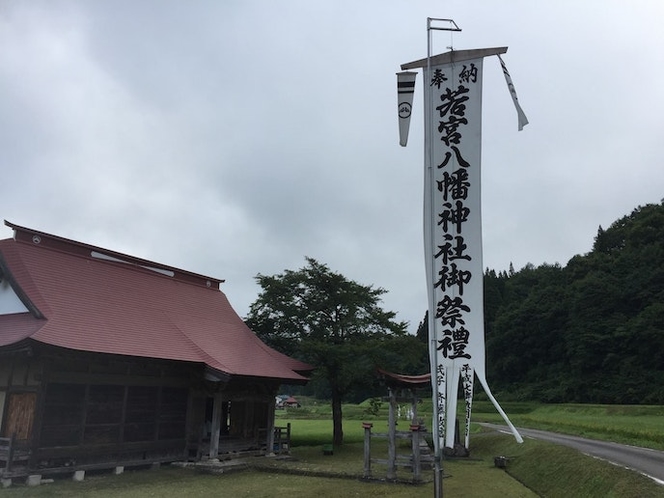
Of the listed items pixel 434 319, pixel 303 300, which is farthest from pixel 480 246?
pixel 303 300

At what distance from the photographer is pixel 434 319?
8.11 m

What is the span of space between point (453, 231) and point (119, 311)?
439 inches

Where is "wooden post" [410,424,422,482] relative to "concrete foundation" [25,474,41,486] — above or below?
above

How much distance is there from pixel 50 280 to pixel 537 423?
24.8 meters

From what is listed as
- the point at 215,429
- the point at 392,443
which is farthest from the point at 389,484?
the point at 215,429

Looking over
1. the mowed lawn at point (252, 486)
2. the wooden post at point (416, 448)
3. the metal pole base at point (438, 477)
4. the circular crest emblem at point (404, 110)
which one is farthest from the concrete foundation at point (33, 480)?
the circular crest emblem at point (404, 110)

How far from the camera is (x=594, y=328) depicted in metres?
48.1

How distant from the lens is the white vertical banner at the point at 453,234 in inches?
309

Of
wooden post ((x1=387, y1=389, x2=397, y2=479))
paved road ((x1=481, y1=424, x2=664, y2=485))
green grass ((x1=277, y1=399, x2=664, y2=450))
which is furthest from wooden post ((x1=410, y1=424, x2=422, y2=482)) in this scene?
green grass ((x1=277, y1=399, x2=664, y2=450))

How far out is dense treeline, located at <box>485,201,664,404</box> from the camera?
43.5 m

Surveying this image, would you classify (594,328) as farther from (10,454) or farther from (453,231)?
(10,454)

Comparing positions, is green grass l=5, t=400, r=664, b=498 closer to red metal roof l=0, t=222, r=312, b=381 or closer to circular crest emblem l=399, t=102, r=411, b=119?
red metal roof l=0, t=222, r=312, b=381

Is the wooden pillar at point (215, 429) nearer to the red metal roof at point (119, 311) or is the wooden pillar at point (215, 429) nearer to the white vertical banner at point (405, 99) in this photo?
the red metal roof at point (119, 311)

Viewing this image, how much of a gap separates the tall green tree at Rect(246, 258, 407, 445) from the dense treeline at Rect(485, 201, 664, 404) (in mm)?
29650
